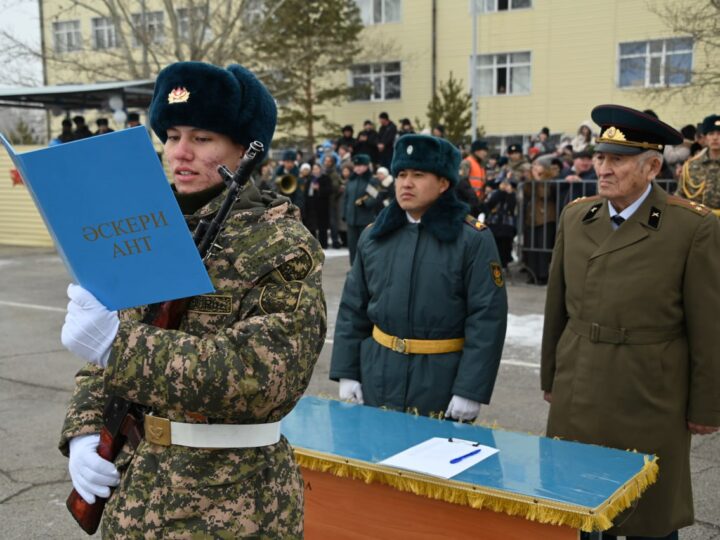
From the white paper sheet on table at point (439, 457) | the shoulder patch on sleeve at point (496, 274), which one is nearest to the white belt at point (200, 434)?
the white paper sheet on table at point (439, 457)

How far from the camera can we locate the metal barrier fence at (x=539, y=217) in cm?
1162

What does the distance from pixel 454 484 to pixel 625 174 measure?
1496 millimetres

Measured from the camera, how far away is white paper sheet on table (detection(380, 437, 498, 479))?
2893 millimetres

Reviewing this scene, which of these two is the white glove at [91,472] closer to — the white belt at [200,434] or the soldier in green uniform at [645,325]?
the white belt at [200,434]

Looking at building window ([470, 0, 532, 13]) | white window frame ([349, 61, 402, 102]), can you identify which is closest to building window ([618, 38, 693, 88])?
building window ([470, 0, 532, 13])

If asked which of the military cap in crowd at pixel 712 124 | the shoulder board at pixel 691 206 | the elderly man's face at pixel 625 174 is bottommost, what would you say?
the shoulder board at pixel 691 206

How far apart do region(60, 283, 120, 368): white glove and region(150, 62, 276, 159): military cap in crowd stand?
0.49 meters

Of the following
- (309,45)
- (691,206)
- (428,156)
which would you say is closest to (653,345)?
(691,206)

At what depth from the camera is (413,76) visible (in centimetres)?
3225

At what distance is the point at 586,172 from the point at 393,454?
9.40 metres

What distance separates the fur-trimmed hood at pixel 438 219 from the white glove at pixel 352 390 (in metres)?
0.72

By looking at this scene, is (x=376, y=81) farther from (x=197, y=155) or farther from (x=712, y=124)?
(x=197, y=155)

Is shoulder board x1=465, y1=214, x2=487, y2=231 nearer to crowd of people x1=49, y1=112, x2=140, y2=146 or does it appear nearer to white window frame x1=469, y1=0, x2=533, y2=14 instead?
crowd of people x1=49, y1=112, x2=140, y2=146

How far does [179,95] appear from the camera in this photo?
202cm
